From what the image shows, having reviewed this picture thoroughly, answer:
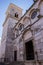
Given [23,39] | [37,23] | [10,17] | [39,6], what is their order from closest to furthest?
[37,23] → [39,6] → [23,39] → [10,17]

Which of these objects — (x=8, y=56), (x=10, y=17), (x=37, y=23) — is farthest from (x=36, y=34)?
(x=10, y=17)

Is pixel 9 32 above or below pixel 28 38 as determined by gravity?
above

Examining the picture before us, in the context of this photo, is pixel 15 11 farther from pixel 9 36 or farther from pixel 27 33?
pixel 27 33

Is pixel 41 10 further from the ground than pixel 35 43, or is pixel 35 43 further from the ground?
pixel 41 10

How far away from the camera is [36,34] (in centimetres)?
789

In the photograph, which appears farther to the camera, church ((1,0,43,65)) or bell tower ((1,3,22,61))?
bell tower ((1,3,22,61))

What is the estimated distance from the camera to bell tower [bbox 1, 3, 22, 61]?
12.0 meters

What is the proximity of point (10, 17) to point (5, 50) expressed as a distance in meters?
6.19

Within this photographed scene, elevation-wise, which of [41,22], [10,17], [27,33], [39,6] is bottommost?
[27,33]

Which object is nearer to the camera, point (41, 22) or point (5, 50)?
point (41, 22)

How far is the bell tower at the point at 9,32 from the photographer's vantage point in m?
12.0

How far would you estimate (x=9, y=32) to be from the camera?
13.6 m

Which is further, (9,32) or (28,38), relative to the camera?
(9,32)

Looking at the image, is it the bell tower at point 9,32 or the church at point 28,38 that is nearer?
the church at point 28,38
